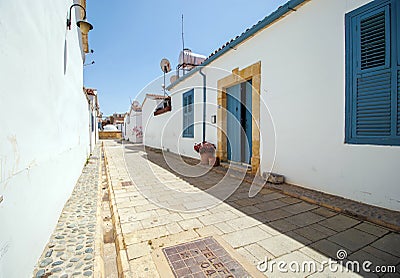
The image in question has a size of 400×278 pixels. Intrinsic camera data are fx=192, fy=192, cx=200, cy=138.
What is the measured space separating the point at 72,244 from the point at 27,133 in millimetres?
1306

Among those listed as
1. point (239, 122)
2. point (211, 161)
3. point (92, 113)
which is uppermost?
point (92, 113)

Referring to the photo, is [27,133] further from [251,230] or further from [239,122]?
[239,122]

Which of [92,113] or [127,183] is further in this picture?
[92,113]

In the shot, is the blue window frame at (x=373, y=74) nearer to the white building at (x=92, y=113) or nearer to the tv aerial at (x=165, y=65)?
the white building at (x=92, y=113)

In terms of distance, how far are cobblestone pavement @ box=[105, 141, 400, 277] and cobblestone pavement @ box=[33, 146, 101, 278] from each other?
326mm

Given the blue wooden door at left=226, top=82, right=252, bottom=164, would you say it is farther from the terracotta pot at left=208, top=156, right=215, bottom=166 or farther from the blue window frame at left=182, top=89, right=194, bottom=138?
the blue window frame at left=182, top=89, right=194, bottom=138

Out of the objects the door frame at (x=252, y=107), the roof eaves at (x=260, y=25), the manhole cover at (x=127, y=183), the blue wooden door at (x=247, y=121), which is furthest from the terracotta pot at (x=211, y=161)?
the roof eaves at (x=260, y=25)

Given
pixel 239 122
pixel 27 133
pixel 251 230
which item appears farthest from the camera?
pixel 239 122

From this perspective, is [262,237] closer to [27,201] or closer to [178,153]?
[27,201]

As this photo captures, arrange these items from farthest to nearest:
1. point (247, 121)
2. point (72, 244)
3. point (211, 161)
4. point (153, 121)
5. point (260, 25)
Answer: point (153, 121), point (211, 161), point (247, 121), point (260, 25), point (72, 244)

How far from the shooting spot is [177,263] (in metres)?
1.83

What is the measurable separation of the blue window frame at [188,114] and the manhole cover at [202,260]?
6.78 m

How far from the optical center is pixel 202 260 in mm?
1876

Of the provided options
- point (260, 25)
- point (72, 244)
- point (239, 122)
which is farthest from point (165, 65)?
point (72, 244)
